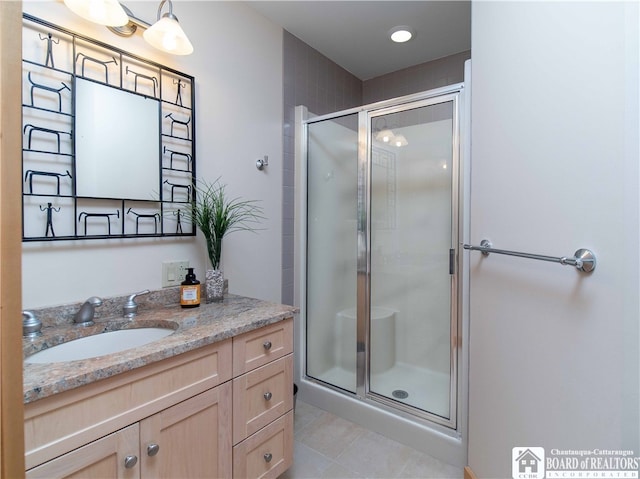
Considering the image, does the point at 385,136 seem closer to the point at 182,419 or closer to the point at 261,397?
the point at 261,397

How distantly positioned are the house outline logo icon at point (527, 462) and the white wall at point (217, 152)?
140 centimetres

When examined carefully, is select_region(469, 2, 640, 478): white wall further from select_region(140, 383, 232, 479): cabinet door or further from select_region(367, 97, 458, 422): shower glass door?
select_region(140, 383, 232, 479): cabinet door

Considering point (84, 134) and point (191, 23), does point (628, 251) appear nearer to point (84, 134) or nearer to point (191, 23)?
point (84, 134)

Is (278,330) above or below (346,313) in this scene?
above

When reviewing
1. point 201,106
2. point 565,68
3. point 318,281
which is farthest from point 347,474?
point 201,106

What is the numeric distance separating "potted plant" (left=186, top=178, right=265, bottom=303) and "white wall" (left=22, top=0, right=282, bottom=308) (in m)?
0.07

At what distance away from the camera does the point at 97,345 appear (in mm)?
1130

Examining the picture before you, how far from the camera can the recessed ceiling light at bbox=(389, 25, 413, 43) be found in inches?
81.4

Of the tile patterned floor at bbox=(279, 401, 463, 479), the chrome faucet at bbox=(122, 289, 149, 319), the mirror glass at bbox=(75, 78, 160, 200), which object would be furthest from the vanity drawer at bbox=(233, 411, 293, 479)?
the mirror glass at bbox=(75, 78, 160, 200)

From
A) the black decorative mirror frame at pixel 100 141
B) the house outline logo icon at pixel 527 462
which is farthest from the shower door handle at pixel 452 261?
the black decorative mirror frame at pixel 100 141

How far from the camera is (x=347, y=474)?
1521 millimetres

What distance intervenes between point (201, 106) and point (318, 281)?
1308mm

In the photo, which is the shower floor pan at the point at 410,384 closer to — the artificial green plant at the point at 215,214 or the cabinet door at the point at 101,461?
the artificial green plant at the point at 215,214

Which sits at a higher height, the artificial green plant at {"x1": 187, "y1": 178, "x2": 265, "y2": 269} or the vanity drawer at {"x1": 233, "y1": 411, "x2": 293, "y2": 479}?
the artificial green plant at {"x1": 187, "y1": 178, "x2": 265, "y2": 269}
